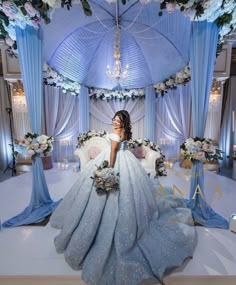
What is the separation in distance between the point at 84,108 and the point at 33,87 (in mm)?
2723

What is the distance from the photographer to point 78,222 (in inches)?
67.9

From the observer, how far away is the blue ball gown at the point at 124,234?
4.60 ft

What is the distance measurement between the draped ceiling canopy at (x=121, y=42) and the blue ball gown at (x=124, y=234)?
2269mm

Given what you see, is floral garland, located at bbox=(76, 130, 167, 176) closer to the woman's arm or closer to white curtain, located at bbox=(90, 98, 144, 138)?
white curtain, located at bbox=(90, 98, 144, 138)

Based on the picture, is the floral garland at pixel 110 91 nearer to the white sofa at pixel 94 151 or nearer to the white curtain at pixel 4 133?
the white sofa at pixel 94 151

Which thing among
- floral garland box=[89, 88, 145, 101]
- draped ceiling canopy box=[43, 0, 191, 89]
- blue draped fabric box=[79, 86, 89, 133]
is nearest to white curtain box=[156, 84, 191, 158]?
floral garland box=[89, 88, 145, 101]

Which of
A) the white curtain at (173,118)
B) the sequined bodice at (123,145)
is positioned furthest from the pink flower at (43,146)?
the white curtain at (173,118)

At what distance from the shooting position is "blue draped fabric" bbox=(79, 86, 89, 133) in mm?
4901

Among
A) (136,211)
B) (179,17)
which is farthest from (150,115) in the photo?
(136,211)

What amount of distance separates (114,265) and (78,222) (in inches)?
20.5

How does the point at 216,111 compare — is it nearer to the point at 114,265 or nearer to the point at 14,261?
the point at 114,265

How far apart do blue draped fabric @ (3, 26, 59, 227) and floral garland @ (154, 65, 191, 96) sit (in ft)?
8.47

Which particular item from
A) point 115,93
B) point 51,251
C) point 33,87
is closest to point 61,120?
point 115,93

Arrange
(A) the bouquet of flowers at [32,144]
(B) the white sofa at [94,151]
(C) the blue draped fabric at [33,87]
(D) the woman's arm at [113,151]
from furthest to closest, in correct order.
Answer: (B) the white sofa at [94,151] → (A) the bouquet of flowers at [32,144] → (C) the blue draped fabric at [33,87] → (D) the woman's arm at [113,151]
